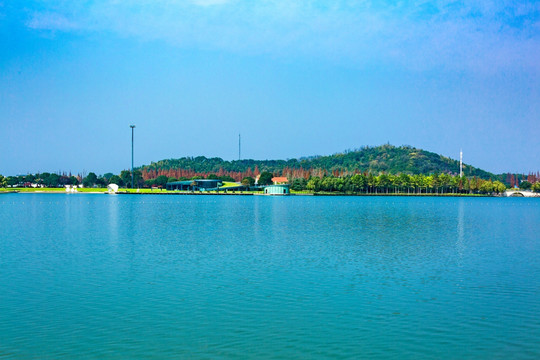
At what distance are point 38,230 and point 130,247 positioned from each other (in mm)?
17366

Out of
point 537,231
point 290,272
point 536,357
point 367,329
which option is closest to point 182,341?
point 367,329

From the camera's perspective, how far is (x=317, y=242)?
1512 inches

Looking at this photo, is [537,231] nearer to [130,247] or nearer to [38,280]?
[130,247]

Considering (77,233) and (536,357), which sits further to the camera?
(77,233)

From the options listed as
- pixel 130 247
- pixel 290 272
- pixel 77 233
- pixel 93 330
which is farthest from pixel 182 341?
pixel 77 233

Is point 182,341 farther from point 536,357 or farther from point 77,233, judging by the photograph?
point 77,233

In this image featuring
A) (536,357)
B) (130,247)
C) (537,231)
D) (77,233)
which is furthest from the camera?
(537,231)

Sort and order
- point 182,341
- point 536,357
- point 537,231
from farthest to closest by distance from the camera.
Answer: point 537,231 → point 182,341 → point 536,357

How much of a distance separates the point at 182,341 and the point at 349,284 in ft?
32.6

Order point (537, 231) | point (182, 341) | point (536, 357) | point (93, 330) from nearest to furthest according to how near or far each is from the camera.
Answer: point (536, 357)
point (182, 341)
point (93, 330)
point (537, 231)

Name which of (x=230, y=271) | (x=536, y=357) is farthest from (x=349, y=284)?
(x=536, y=357)

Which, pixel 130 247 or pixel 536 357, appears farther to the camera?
pixel 130 247

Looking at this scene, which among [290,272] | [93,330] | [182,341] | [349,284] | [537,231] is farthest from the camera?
[537,231]

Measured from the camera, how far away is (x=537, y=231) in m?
52.2
